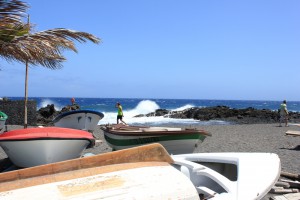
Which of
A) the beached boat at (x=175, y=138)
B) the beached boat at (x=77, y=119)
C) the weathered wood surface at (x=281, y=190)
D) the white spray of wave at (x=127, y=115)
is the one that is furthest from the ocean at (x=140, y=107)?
the weathered wood surface at (x=281, y=190)

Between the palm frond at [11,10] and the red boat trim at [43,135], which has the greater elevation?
the palm frond at [11,10]

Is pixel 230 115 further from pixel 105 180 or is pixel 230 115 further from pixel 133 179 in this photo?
pixel 105 180

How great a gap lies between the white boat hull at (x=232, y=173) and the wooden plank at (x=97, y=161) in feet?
1.61

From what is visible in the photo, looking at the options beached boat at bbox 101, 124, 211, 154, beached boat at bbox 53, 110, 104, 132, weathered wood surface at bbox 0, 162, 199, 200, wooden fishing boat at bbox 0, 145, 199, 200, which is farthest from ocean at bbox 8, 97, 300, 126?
weathered wood surface at bbox 0, 162, 199, 200

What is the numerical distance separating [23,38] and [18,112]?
1528 cm

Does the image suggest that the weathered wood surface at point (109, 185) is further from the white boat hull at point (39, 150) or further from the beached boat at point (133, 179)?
the white boat hull at point (39, 150)

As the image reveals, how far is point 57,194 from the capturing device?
4.14m

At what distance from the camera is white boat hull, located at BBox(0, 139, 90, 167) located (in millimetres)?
7520

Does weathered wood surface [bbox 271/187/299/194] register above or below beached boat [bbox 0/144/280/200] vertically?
below

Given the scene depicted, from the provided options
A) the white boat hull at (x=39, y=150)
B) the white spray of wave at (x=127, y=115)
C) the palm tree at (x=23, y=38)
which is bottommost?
the white spray of wave at (x=127, y=115)

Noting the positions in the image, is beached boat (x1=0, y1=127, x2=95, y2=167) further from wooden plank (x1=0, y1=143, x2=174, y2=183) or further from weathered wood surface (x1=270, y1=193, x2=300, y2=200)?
weathered wood surface (x1=270, y1=193, x2=300, y2=200)

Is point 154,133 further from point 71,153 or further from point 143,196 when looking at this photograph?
point 143,196

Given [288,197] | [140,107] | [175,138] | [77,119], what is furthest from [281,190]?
[140,107]

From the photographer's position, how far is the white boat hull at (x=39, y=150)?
7520 mm
